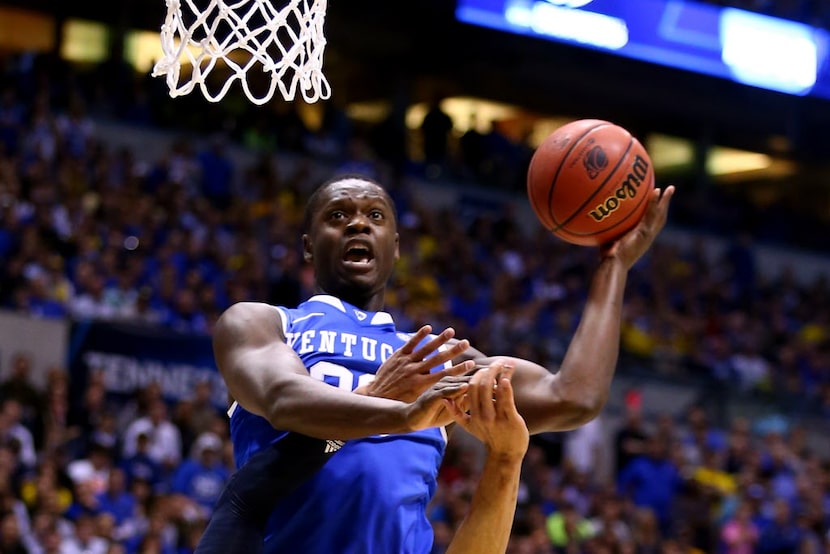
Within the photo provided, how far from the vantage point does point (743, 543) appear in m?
A: 11.4

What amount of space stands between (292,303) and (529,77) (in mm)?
8768

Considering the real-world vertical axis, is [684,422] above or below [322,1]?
below

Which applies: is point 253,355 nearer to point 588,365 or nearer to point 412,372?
point 412,372

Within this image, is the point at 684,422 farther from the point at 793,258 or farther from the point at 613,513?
the point at 793,258

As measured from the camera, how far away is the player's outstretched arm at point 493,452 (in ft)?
9.61

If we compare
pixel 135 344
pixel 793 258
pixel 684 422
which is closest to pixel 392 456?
pixel 135 344

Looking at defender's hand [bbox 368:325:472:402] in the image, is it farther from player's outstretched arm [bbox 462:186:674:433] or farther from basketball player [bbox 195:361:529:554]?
player's outstretched arm [bbox 462:186:674:433]

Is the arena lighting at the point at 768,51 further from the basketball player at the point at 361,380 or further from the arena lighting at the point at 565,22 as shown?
the basketball player at the point at 361,380

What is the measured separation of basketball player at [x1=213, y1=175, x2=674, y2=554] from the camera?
122 inches

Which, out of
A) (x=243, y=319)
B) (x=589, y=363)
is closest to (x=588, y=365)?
(x=589, y=363)

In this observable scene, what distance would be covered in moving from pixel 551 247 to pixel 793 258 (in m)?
5.17

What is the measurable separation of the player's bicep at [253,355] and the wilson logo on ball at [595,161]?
1.00 m

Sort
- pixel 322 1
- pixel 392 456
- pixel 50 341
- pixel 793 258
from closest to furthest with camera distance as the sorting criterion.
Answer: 1. pixel 392 456
2. pixel 322 1
3. pixel 50 341
4. pixel 793 258

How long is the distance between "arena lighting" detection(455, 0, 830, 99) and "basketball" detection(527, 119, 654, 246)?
12309 millimetres
